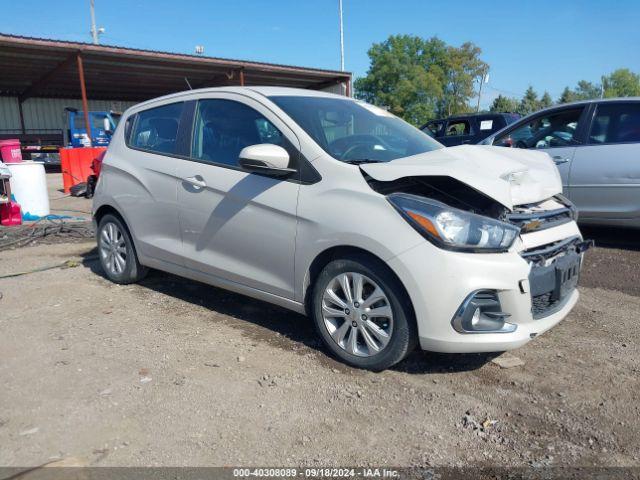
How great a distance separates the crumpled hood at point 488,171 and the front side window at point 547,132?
2717 mm

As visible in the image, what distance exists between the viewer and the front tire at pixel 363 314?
3068 millimetres

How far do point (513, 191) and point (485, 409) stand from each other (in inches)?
51.5

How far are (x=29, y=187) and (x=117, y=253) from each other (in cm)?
487

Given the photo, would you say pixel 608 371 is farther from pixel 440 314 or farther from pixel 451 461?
pixel 451 461

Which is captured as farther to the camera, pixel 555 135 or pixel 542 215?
pixel 555 135

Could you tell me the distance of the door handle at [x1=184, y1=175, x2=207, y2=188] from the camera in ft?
13.3

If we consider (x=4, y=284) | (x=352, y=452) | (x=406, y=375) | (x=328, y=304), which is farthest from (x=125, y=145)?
(x=352, y=452)

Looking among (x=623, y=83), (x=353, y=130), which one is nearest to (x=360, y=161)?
(x=353, y=130)

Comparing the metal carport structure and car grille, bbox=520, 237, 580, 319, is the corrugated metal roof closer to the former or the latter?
the metal carport structure

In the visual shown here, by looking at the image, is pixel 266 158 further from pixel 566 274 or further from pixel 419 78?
pixel 419 78

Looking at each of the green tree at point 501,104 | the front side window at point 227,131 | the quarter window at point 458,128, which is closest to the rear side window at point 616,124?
the front side window at point 227,131

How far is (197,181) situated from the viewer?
4.11 meters

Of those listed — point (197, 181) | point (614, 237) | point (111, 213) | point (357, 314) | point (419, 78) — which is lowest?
point (614, 237)

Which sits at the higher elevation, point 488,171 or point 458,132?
point 458,132
